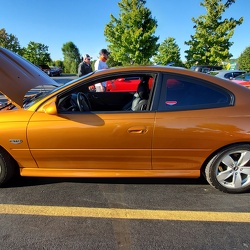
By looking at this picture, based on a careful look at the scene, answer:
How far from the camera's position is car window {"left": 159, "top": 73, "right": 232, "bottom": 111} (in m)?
2.81

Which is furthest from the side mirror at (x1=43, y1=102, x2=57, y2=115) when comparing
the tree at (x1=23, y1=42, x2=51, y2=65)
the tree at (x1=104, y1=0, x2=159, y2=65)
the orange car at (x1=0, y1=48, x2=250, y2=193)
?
the tree at (x1=23, y1=42, x2=51, y2=65)

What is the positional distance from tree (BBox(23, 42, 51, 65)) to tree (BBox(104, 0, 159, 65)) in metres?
25.3

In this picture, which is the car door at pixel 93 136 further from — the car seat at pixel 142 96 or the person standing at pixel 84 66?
the person standing at pixel 84 66

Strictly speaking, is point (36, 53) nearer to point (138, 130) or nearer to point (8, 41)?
point (8, 41)

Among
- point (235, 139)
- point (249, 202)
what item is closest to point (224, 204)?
point (249, 202)

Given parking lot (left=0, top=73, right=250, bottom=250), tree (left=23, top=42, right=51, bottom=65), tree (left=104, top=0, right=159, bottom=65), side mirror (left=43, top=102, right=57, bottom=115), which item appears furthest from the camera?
tree (left=23, top=42, right=51, bottom=65)

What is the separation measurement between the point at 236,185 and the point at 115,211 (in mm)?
1425

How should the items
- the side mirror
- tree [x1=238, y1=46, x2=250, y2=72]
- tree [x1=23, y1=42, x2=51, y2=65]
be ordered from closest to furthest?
the side mirror
tree [x1=238, y1=46, x2=250, y2=72]
tree [x1=23, y1=42, x2=51, y2=65]

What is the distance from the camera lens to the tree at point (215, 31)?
25.5 meters

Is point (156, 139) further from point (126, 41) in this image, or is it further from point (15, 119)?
point (126, 41)

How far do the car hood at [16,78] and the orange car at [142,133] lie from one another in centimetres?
2

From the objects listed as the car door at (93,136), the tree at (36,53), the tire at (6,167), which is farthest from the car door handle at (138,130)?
the tree at (36,53)

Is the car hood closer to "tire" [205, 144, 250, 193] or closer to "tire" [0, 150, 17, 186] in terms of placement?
"tire" [0, 150, 17, 186]

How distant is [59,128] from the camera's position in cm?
277
